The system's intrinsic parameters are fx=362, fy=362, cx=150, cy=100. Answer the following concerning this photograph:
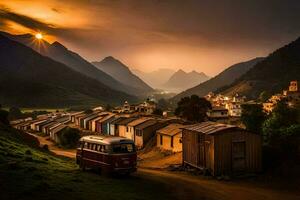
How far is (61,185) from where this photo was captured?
20.9 m

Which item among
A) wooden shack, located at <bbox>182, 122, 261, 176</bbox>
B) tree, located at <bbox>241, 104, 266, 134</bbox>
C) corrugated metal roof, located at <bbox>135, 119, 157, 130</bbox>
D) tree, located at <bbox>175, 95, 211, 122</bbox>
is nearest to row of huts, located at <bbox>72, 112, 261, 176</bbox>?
wooden shack, located at <bbox>182, 122, 261, 176</bbox>

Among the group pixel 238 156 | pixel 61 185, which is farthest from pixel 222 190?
pixel 61 185

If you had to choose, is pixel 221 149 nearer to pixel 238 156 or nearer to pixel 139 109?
pixel 238 156

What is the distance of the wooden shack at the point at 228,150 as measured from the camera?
31062 mm

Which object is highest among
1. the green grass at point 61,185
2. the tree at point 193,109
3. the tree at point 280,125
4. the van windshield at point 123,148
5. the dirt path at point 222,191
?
the tree at point 193,109

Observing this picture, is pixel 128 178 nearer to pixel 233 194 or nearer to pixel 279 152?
pixel 233 194

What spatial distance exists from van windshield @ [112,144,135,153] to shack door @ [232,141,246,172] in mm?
10087

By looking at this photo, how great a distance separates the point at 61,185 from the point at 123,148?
638cm

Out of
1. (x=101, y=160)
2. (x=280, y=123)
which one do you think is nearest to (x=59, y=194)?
(x=101, y=160)

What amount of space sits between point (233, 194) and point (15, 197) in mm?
14351

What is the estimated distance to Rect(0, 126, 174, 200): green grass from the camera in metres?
18.6

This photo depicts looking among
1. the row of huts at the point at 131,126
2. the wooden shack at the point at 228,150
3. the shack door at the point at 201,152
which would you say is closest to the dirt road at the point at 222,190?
the wooden shack at the point at 228,150

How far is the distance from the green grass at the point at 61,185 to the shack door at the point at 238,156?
8.82 metres

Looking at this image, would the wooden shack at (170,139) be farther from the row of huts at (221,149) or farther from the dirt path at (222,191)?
the dirt path at (222,191)
